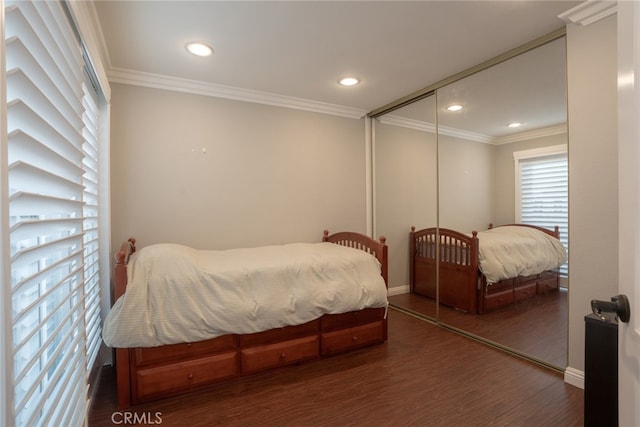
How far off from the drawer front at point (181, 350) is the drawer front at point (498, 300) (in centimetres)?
219

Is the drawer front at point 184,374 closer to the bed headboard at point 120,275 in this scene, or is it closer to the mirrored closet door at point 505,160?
the bed headboard at point 120,275

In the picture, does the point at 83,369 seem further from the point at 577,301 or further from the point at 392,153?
the point at 392,153

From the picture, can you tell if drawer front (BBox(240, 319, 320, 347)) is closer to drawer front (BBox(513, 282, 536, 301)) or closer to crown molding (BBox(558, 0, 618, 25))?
drawer front (BBox(513, 282, 536, 301))

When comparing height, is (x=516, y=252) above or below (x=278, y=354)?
above

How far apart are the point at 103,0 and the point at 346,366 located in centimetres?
272

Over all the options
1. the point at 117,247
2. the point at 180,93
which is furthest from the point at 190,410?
the point at 180,93

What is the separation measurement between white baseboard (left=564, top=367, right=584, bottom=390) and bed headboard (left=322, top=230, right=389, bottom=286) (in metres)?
1.30

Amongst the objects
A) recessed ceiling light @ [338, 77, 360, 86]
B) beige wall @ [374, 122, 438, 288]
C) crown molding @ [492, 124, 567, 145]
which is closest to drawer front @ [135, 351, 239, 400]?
beige wall @ [374, 122, 438, 288]

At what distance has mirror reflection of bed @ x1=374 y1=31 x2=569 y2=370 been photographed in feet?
6.81

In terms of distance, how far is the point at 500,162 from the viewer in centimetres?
249

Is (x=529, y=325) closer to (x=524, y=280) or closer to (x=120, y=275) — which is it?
(x=524, y=280)

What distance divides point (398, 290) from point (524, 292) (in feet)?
4.54

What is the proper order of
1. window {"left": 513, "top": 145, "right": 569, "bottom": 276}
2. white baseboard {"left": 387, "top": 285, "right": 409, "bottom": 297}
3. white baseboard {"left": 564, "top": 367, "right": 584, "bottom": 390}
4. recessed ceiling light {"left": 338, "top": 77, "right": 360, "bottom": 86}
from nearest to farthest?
white baseboard {"left": 564, "top": 367, "right": 584, "bottom": 390} → window {"left": 513, "top": 145, "right": 569, "bottom": 276} → recessed ceiling light {"left": 338, "top": 77, "right": 360, "bottom": 86} → white baseboard {"left": 387, "top": 285, "right": 409, "bottom": 297}

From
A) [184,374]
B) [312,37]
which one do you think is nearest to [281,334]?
[184,374]
